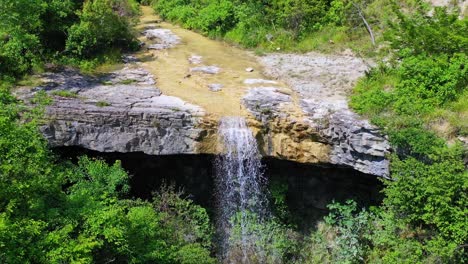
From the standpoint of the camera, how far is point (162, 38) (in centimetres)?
1811

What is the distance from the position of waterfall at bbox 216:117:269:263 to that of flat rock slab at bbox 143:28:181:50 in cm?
716

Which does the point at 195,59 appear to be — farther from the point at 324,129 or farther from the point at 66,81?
the point at 324,129

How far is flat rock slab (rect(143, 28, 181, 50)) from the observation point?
1696cm

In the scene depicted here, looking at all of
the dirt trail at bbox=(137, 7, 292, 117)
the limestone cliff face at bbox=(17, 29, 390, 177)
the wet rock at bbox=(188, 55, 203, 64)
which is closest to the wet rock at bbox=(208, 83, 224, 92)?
the dirt trail at bbox=(137, 7, 292, 117)

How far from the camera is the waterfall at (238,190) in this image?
1083 cm

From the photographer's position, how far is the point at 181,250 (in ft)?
30.8

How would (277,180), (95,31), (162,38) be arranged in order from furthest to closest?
(162,38) → (95,31) → (277,180)

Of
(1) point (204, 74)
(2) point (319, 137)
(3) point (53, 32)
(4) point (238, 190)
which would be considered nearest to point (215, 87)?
(1) point (204, 74)

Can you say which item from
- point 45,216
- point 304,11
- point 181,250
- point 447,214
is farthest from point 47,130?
point 304,11

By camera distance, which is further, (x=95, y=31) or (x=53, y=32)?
(x=95, y=31)

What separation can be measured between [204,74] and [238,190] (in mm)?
4375

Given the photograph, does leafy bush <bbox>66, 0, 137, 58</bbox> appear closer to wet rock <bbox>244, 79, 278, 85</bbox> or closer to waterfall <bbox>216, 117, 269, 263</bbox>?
wet rock <bbox>244, 79, 278, 85</bbox>

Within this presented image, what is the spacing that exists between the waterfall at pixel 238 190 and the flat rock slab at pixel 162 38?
7.16m

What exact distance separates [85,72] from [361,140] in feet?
26.8
